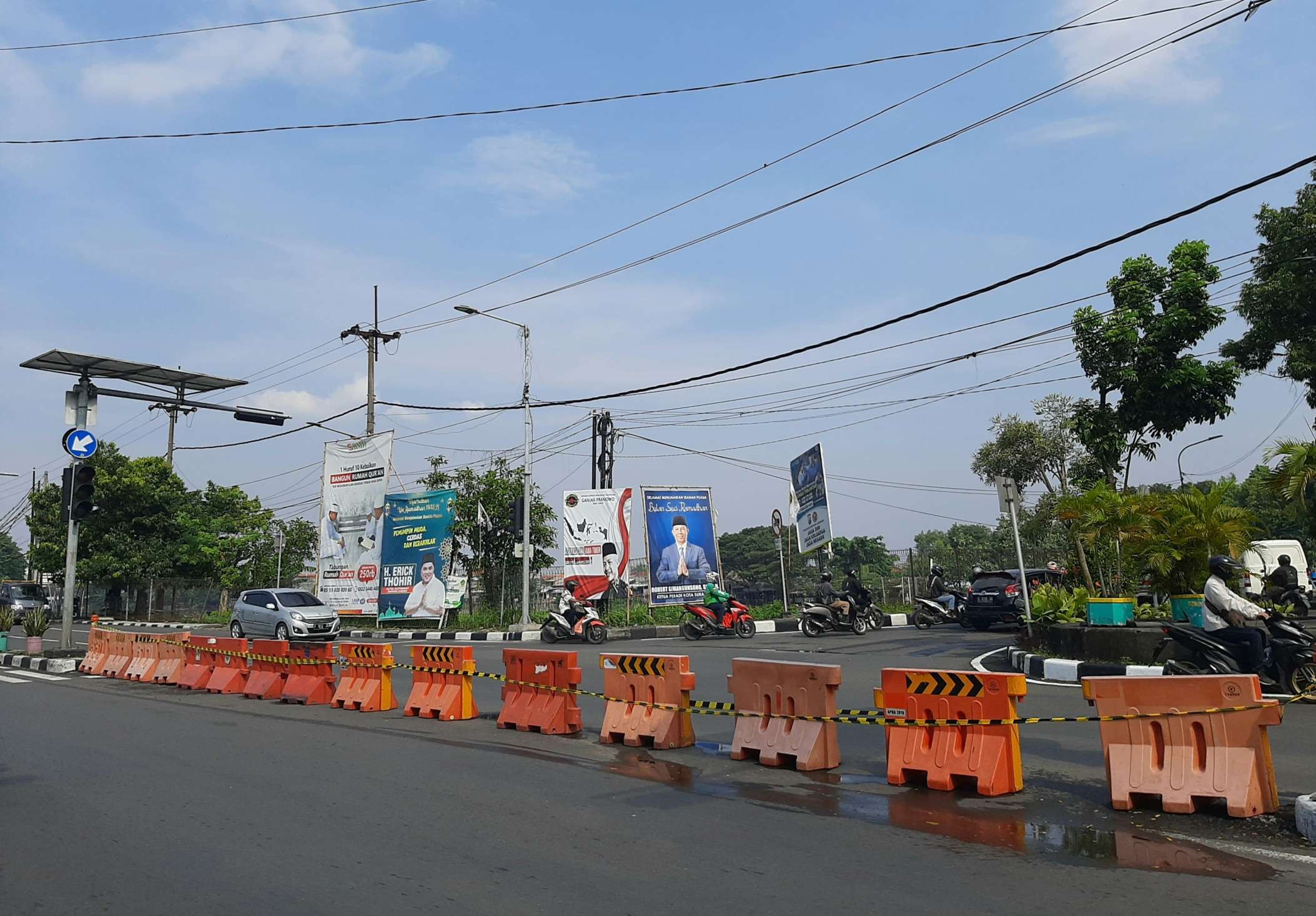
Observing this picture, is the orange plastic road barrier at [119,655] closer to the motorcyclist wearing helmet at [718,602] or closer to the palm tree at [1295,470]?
the motorcyclist wearing helmet at [718,602]

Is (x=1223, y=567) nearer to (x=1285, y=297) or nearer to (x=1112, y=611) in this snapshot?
(x=1112, y=611)

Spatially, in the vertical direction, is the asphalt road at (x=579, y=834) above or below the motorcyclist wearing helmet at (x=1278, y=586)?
below

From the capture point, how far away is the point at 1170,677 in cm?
609

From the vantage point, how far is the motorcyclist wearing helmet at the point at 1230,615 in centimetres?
920

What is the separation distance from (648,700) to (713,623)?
13.6m

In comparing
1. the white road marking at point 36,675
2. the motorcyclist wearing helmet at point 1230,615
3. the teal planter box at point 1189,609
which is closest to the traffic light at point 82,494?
the white road marking at point 36,675

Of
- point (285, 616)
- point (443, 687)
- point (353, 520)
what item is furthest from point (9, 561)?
point (443, 687)

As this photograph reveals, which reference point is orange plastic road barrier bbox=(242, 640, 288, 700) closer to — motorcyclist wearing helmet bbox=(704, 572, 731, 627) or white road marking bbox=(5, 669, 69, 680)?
white road marking bbox=(5, 669, 69, 680)

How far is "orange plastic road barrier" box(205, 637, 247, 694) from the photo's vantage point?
1371 cm

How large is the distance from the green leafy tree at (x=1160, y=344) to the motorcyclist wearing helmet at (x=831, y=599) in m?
7.19

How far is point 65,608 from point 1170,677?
19.8 m

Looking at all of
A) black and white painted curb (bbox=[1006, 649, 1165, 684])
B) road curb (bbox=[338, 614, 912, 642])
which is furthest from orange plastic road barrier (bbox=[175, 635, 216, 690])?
black and white painted curb (bbox=[1006, 649, 1165, 684])

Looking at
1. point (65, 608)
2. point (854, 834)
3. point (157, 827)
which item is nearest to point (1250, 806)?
point (854, 834)

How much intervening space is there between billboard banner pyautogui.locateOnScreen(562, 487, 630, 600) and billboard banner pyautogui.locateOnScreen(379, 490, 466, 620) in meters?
3.47
